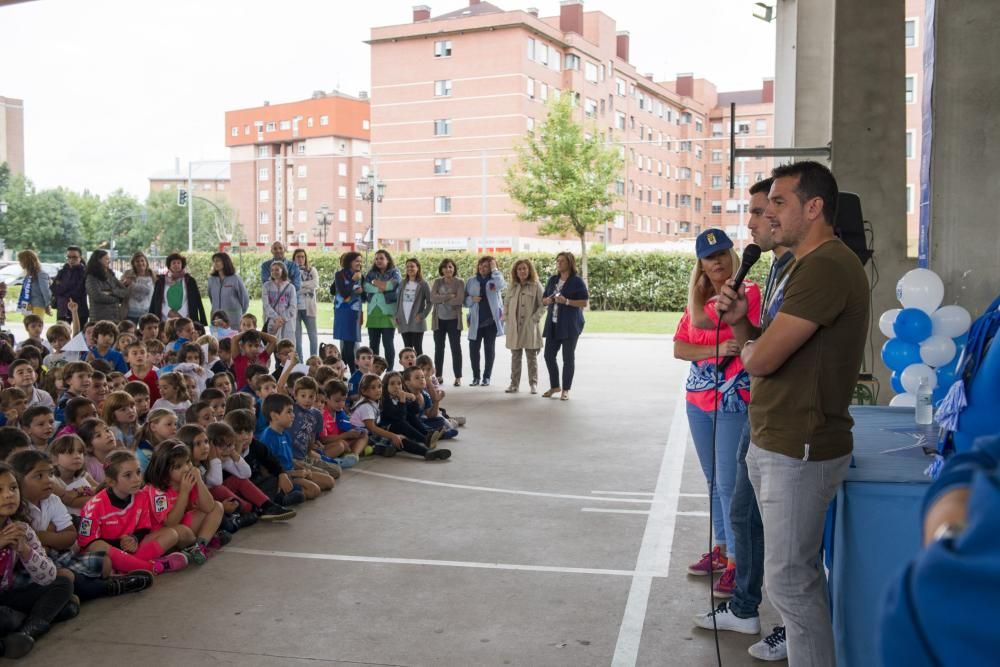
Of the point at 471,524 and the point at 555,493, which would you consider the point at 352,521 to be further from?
the point at 555,493

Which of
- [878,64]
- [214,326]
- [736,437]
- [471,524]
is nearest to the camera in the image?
[736,437]

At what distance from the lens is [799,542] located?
11.0 feet

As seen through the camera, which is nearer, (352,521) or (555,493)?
(352,521)

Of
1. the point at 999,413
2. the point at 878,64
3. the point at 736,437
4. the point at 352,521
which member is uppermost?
the point at 878,64

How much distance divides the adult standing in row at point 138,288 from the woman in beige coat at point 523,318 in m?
5.15

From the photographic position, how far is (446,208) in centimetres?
6644

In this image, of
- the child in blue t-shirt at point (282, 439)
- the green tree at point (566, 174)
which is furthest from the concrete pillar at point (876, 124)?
the green tree at point (566, 174)

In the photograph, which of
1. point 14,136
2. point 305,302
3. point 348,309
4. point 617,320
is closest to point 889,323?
point 348,309

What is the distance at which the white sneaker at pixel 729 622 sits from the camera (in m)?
4.62

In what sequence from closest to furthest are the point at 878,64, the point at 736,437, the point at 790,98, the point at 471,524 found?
the point at 736,437, the point at 471,524, the point at 878,64, the point at 790,98

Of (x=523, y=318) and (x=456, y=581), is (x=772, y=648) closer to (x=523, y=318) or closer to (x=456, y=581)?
(x=456, y=581)

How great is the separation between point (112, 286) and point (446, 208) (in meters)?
53.4

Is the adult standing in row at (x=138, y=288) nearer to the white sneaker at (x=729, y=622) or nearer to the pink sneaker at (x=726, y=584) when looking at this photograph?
the pink sneaker at (x=726, y=584)

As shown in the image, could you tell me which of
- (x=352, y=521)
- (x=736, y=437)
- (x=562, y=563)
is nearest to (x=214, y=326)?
(x=352, y=521)
